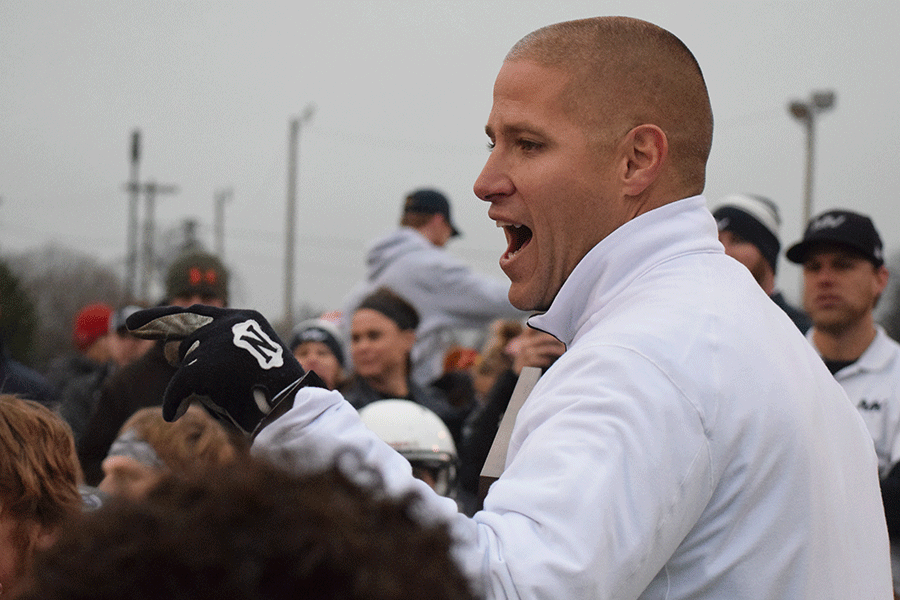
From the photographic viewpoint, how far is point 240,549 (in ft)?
2.58

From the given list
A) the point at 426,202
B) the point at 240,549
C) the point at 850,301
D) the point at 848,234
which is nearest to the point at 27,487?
the point at 240,549

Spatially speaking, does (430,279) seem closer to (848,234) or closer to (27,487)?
(848,234)

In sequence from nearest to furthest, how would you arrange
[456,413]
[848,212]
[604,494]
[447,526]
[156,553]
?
[156,553] → [447,526] → [604,494] → [848,212] → [456,413]

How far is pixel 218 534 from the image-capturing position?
798 mm

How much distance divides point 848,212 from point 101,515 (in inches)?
170

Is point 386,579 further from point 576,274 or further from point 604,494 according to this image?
point 576,274

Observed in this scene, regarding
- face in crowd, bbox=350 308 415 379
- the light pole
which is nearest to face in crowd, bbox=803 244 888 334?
face in crowd, bbox=350 308 415 379

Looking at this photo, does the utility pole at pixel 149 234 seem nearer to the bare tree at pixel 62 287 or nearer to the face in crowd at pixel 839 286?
the bare tree at pixel 62 287

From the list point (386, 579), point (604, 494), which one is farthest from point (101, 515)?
point (604, 494)

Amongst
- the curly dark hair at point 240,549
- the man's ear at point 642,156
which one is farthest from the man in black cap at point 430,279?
the curly dark hair at point 240,549

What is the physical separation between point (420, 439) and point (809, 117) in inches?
781

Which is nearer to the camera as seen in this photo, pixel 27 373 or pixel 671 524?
pixel 671 524

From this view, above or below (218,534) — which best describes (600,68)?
above

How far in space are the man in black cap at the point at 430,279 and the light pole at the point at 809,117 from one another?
16700 mm
